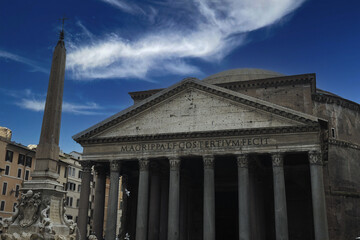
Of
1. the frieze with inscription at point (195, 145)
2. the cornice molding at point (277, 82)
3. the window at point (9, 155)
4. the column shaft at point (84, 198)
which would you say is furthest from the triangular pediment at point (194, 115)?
the window at point (9, 155)

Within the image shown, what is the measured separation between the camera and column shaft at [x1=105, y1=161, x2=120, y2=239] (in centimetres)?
2255

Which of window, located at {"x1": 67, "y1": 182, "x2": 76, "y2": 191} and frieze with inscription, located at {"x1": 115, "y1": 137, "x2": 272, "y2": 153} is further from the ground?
frieze with inscription, located at {"x1": 115, "y1": 137, "x2": 272, "y2": 153}

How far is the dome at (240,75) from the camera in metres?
36.4

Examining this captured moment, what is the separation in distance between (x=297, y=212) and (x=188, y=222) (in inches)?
324

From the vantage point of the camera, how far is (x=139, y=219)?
2269 cm

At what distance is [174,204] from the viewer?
22.1 metres

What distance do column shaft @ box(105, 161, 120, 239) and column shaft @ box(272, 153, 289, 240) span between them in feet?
30.8

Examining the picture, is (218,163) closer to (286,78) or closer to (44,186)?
(286,78)

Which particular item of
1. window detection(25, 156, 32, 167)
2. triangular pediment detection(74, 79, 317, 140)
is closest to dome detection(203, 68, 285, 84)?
triangular pediment detection(74, 79, 317, 140)

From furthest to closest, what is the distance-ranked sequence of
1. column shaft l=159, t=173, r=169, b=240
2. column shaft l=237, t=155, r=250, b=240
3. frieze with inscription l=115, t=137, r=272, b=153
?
column shaft l=159, t=173, r=169, b=240 < frieze with inscription l=115, t=137, r=272, b=153 < column shaft l=237, t=155, r=250, b=240

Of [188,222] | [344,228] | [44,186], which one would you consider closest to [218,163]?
[188,222]

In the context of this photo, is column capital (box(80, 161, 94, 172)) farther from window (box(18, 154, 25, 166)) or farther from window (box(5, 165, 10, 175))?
window (box(18, 154, 25, 166))

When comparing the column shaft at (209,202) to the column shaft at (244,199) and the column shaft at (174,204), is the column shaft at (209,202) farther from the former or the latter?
the column shaft at (174,204)

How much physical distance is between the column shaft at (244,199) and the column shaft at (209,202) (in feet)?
5.04
